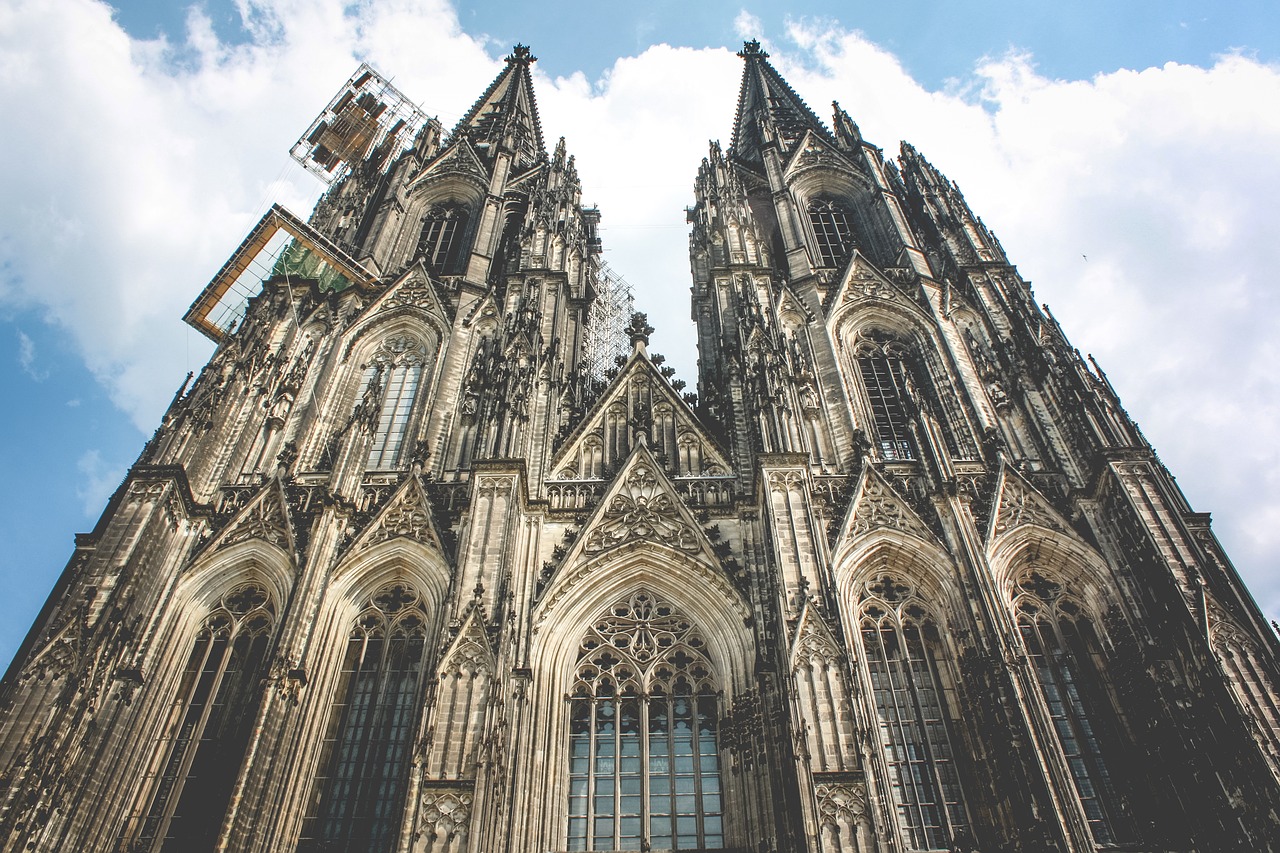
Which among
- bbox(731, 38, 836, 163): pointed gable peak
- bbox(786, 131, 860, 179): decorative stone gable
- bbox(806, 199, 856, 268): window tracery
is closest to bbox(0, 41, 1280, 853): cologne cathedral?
bbox(806, 199, 856, 268): window tracery

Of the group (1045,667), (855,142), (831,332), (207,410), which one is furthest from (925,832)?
(855,142)

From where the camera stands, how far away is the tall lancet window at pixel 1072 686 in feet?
46.0

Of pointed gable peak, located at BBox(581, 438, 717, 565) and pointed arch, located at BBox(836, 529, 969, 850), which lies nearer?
pointed arch, located at BBox(836, 529, 969, 850)

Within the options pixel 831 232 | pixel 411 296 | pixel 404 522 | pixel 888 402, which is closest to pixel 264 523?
pixel 404 522

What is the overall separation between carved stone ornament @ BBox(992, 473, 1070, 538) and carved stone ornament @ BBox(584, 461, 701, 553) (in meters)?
5.46

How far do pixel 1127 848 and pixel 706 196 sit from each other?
20780 mm

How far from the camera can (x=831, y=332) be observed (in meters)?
23.2

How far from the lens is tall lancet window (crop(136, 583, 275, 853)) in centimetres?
1420

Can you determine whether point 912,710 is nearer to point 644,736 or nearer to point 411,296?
point 644,736

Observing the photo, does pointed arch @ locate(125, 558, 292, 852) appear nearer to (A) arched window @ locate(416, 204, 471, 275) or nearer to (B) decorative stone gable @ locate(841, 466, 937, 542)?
(B) decorative stone gable @ locate(841, 466, 937, 542)

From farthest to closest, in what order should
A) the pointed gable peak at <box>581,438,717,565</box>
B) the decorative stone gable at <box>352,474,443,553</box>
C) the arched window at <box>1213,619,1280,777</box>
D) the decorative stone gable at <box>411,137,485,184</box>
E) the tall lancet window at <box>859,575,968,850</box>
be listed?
the decorative stone gable at <box>411,137,485,184</box>
the decorative stone gable at <box>352,474,443,553</box>
the pointed gable peak at <box>581,438,717,565</box>
the tall lancet window at <box>859,575,968,850</box>
the arched window at <box>1213,619,1280,777</box>

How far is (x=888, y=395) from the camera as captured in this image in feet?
71.7

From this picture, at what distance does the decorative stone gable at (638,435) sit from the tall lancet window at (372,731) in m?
4.36

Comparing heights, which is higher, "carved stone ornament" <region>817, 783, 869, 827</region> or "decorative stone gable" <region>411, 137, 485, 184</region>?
"decorative stone gable" <region>411, 137, 485, 184</region>
